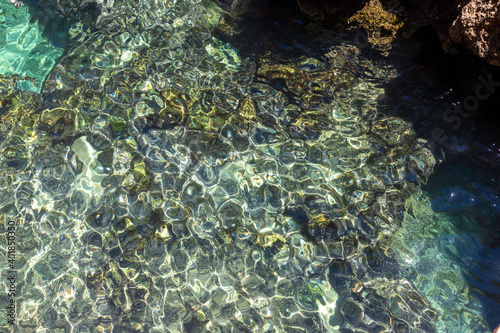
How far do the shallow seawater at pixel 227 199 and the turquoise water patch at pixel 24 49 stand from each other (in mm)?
80

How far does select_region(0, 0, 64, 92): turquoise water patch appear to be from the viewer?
381 cm

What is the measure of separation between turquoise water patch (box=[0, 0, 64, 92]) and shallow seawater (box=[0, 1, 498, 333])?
8 centimetres

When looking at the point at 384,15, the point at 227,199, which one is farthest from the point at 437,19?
the point at 227,199

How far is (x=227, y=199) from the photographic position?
303 cm

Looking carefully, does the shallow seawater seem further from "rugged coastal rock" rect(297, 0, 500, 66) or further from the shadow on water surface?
"rugged coastal rock" rect(297, 0, 500, 66)

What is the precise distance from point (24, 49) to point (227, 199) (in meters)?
2.91

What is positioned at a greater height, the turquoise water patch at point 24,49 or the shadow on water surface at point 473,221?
the shadow on water surface at point 473,221

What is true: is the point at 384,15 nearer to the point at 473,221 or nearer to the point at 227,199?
the point at 473,221

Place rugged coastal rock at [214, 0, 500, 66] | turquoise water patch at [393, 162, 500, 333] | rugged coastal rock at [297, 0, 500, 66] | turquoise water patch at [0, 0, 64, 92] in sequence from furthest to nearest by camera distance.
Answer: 1. turquoise water patch at [0, 0, 64, 92]
2. rugged coastal rock at [214, 0, 500, 66]
3. rugged coastal rock at [297, 0, 500, 66]
4. turquoise water patch at [393, 162, 500, 333]

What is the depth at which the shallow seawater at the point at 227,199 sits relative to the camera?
8.66ft

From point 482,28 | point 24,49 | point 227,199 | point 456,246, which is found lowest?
point 24,49

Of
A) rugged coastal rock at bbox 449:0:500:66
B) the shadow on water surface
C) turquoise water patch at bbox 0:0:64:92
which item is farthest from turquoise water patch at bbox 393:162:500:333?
turquoise water patch at bbox 0:0:64:92

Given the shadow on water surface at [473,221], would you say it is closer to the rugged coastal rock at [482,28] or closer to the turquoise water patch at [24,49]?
the rugged coastal rock at [482,28]

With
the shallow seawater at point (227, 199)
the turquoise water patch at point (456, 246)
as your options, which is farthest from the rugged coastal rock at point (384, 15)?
the turquoise water patch at point (456, 246)
